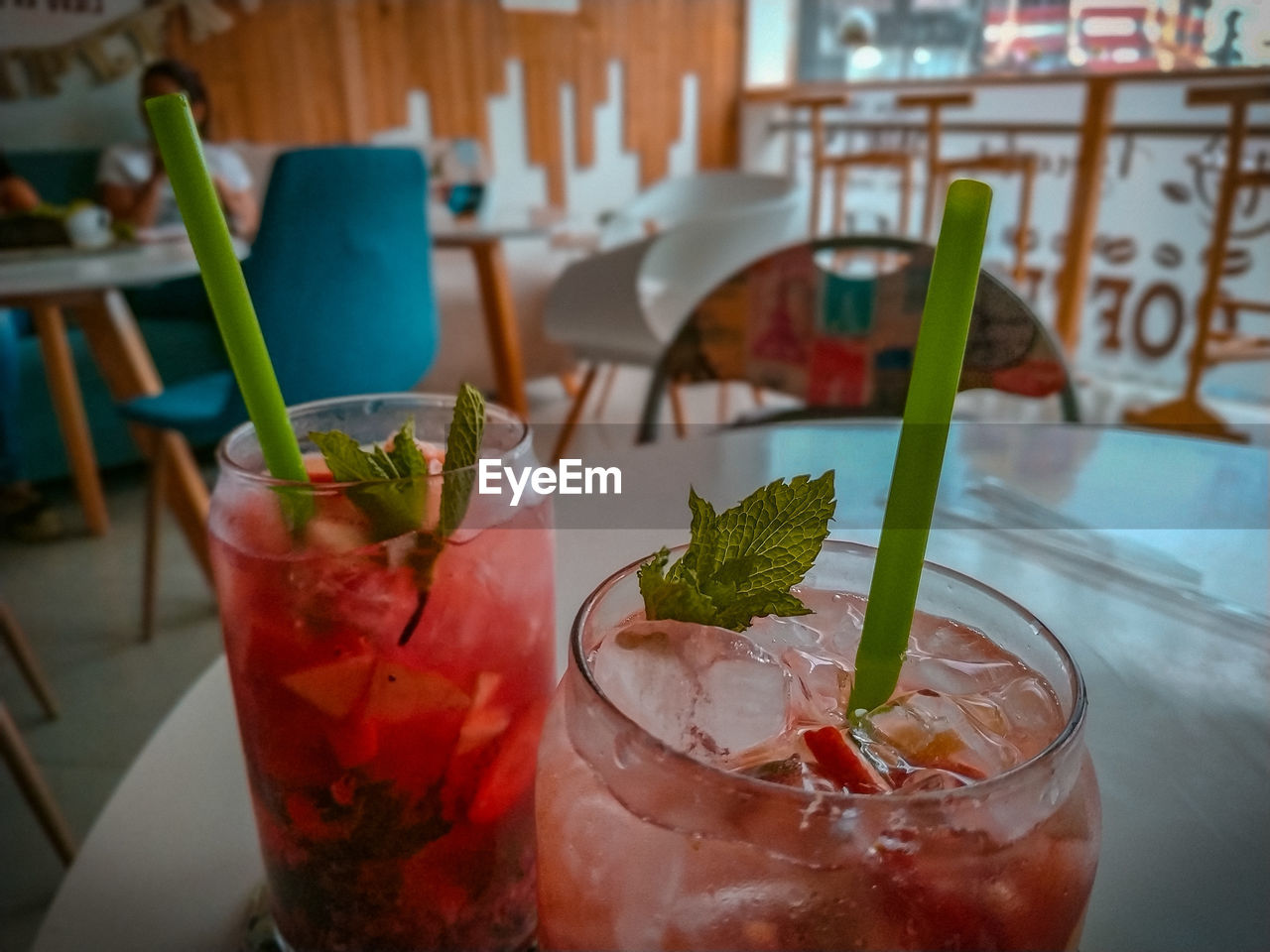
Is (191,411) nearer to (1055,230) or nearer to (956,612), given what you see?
(956,612)

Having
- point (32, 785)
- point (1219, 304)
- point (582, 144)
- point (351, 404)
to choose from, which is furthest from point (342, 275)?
point (582, 144)

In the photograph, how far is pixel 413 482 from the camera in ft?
1.02

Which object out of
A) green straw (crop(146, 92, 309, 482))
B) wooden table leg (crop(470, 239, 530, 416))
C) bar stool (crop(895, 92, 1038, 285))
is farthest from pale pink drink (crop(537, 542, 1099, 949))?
bar stool (crop(895, 92, 1038, 285))

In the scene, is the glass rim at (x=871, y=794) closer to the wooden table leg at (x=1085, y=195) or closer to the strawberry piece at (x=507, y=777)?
the strawberry piece at (x=507, y=777)

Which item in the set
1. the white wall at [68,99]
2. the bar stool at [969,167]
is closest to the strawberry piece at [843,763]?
the bar stool at [969,167]

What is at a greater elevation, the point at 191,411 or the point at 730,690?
the point at 730,690

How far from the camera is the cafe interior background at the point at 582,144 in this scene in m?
1.89

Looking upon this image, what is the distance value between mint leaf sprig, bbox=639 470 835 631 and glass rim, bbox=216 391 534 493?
9 cm

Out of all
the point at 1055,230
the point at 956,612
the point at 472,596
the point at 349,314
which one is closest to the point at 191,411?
the point at 349,314

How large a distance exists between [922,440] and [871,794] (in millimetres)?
88

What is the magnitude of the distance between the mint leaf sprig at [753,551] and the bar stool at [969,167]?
3.45 metres

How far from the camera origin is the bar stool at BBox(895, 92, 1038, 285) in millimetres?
3484

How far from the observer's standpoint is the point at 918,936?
218 mm

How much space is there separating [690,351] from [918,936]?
1043 mm
